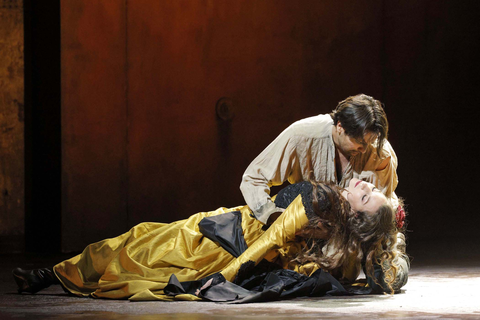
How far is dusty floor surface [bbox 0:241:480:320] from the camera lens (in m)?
2.38

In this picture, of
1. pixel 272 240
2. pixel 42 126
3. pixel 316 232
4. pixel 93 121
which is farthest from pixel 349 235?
pixel 42 126

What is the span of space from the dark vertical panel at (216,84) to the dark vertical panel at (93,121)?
122 mm

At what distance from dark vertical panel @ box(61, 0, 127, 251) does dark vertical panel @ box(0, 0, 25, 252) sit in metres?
0.69

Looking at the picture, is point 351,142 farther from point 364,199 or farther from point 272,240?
point 272,240

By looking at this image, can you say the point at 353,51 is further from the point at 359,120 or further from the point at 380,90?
the point at 359,120

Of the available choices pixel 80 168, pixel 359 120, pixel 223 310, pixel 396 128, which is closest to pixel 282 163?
pixel 359 120

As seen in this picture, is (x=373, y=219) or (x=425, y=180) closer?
(x=373, y=219)

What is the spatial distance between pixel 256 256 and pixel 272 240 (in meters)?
0.11

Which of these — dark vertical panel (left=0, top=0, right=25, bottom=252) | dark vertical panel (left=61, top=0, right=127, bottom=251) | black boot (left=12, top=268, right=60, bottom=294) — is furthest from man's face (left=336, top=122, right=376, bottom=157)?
dark vertical panel (left=0, top=0, right=25, bottom=252)

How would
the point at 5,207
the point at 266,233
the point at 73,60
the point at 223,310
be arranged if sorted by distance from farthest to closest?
the point at 5,207 < the point at 73,60 < the point at 266,233 < the point at 223,310

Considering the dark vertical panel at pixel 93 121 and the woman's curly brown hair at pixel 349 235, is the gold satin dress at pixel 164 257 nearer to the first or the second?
the woman's curly brown hair at pixel 349 235

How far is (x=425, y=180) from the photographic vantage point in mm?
6238

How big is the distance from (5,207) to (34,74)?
4.39 feet

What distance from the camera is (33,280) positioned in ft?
10.3
